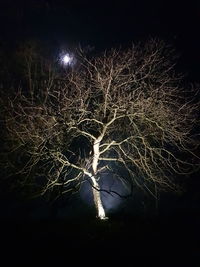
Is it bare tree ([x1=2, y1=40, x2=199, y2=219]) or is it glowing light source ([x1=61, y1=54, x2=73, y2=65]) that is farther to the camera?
glowing light source ([x1=61, y1=54, x2=73, y2=65])

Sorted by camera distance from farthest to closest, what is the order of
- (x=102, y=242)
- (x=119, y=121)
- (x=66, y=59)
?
(x=66, y=59), (x=119, y=121), (x=102, y=242)

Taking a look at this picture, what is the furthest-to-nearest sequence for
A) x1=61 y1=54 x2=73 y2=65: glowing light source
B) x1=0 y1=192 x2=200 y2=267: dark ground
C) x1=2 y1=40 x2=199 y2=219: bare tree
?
x1=61 y1=54 x2=73 y2=65: glowing light source, x1=2 y1=40 x2=199 y2=219: bare tree, x1=0 y1=192 x2=200 y2=267: dark ground

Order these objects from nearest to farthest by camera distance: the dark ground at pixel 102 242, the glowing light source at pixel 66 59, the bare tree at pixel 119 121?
the dark ground at pixel 102 242 → the bare tree at pixel 119 121 → the glowing light source at pixel 66 59

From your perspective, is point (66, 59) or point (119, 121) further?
point (66, 59)

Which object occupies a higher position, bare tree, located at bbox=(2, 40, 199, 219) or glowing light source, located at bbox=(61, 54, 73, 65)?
glowing light source, located at bbox=(61, 54, 73, 65)

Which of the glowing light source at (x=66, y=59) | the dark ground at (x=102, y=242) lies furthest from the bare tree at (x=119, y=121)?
the glowing light source at (x=66, y=59)

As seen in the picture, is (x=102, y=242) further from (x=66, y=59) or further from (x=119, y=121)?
(x=66, y=59)

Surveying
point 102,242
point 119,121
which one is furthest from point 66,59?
point 102,242

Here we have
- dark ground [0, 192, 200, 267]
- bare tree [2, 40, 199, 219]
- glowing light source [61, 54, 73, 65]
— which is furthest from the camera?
glowing light source [61, 54, 73, 65]

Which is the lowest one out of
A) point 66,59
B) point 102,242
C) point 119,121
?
point 102,242

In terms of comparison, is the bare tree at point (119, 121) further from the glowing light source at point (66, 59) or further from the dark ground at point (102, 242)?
the glowing light source at point (66, 59)

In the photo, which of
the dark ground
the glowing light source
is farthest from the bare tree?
the glowing light source

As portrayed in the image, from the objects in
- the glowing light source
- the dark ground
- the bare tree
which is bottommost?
the dark ground

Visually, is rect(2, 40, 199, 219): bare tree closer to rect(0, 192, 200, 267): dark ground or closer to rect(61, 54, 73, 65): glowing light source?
rect(0, 192, 200, 267): dark ground
